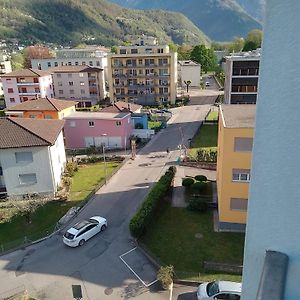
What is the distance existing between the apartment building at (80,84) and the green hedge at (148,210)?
48457mm

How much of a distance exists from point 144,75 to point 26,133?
44.3 metres

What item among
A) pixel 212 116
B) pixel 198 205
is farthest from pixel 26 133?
pixel 212 116

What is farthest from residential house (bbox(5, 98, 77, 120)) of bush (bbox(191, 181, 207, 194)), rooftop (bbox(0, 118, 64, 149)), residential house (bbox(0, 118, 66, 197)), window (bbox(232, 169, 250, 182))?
window (bbox(232, 169, 250, 182))

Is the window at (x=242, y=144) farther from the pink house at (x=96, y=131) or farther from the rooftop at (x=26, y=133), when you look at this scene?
the pink house at (x=96, y=131)

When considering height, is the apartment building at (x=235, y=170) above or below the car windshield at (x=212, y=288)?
above

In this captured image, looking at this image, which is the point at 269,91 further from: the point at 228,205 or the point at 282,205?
the point at 228,205

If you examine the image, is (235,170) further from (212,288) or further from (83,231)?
(83,231)

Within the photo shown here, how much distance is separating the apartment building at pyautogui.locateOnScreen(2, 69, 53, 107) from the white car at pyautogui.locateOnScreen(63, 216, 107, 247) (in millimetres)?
49915

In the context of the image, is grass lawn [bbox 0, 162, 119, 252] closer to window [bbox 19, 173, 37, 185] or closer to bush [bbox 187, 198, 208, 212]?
window [bbox 19, 173, 37, 185]

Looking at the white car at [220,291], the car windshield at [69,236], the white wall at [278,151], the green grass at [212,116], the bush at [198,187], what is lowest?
the white car at [220,291]

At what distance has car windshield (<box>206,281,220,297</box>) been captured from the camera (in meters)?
16.6

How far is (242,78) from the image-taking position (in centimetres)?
4975

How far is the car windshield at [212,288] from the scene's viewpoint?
1664 cm

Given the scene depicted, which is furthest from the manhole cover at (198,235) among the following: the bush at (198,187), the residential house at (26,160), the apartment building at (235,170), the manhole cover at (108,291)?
the residential house at (26,160)
